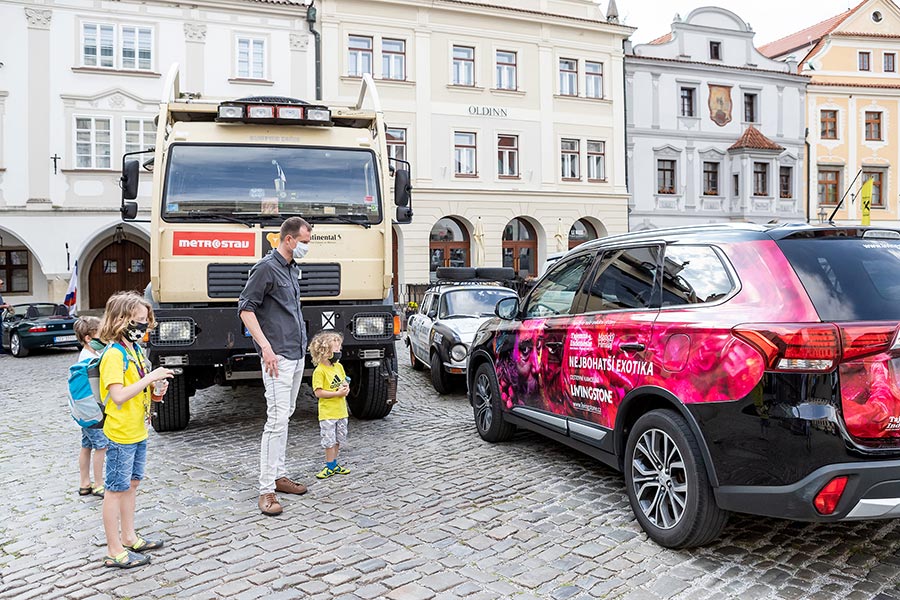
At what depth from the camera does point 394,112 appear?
1006 inches

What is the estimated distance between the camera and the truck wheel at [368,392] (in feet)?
24.7

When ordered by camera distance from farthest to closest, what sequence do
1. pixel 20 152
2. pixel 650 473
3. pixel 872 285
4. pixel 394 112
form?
pixel 394 112, pixel 20 152, pixel 650 473, pixel 872 285

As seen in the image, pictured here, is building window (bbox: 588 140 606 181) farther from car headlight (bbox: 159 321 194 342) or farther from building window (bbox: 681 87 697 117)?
car headlight (bbox: 159 321 194 342)

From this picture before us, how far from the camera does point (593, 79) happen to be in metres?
28.6

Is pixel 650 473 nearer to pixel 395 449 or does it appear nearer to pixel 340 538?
pixel 340 538

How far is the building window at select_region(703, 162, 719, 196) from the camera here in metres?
31.3

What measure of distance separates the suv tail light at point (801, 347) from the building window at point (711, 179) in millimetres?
30056

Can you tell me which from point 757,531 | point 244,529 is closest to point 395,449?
point 244,529

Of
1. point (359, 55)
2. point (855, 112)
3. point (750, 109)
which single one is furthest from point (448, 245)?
point (855, 112)

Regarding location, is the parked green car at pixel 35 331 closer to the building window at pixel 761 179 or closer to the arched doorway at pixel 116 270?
the arched doorway at pixel 116 270

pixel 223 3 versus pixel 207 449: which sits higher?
pixel 223 3

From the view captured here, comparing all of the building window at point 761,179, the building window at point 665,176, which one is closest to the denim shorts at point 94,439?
the building window at point 665,176

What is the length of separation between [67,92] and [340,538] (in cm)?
2309

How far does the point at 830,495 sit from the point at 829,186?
35.3m
